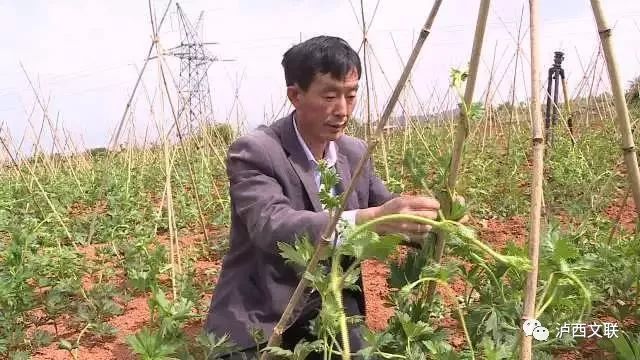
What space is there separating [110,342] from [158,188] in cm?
334

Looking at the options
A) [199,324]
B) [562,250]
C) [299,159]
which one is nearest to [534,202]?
[562,250]

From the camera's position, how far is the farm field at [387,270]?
3.00 feet

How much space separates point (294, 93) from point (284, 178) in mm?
205

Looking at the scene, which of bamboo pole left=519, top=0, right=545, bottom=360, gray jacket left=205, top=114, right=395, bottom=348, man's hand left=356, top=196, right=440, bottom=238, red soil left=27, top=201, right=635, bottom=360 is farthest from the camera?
red soil left=27, top=201, right=635, bottom=360

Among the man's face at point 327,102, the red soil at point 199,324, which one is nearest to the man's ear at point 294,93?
the man's face at point 327,102

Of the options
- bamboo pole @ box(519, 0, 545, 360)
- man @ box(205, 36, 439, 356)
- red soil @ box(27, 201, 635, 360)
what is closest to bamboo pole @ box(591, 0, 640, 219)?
bamboo pole @ box(519, 0, 545, 360)

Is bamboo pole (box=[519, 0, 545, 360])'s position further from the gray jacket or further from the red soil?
the red soil

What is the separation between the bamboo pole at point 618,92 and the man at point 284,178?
1.86ft

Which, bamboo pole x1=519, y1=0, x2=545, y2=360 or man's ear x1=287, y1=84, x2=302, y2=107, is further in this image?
man's ear x1=287, y1=84, x2=302, y2=107

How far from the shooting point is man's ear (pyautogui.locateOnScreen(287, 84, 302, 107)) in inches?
54.4

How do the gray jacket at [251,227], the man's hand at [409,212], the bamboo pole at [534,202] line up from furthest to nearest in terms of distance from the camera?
the gray jacket at [251,227] → the man's hand at [409,212] → the bamboo pole at [534,202]

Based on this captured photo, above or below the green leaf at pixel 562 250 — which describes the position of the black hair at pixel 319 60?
above

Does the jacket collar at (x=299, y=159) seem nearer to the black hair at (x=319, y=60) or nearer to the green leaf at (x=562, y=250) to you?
the black hair at (x=319, y=60)

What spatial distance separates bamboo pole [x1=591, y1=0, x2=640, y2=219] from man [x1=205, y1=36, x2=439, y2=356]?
22.3 inches
